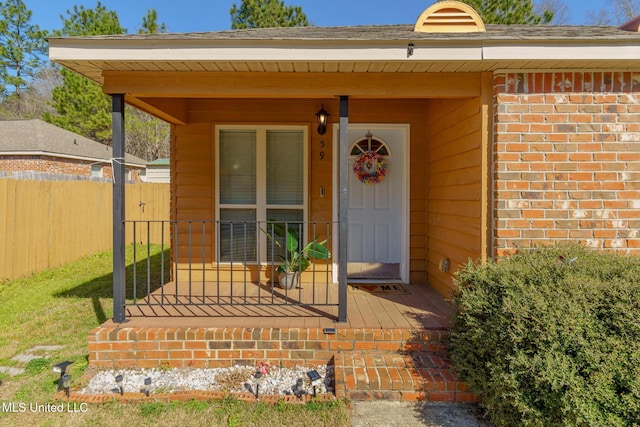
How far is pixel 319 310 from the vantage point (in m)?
3.52

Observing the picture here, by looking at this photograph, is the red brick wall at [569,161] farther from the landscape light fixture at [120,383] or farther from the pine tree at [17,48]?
the pine tree at [17,48]

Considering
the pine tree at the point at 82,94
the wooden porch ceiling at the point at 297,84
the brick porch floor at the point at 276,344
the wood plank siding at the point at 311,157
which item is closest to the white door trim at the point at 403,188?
the wood plank siding at the point at 311,157

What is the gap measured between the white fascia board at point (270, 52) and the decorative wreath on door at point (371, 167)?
6.00ft

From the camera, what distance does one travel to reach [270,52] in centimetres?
294

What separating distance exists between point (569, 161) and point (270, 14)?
16211mm

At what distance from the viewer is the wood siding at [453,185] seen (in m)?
3.32

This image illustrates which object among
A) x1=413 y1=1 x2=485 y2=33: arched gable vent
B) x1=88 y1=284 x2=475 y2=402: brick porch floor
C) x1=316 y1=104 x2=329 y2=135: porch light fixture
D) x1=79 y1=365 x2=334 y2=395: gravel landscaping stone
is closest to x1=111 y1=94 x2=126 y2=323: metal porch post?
x1=88 y1=284 x2=475 y2=402: brick porch floor

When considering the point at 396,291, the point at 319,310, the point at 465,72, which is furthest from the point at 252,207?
the point at 465,72

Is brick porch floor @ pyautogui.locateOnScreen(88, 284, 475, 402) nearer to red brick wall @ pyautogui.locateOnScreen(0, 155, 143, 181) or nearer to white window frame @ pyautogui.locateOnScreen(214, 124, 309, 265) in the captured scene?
white window frame @ pyautogui.locateOnScreen(214, 124, 309, 265)

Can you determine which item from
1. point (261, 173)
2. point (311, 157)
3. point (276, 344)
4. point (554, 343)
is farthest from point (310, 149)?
point (554, 343)

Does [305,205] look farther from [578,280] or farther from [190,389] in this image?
[578,280]

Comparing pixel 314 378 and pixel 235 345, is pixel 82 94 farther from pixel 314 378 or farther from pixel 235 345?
pixel 314 378

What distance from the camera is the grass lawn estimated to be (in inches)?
95.4

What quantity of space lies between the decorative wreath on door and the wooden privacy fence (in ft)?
18.6
